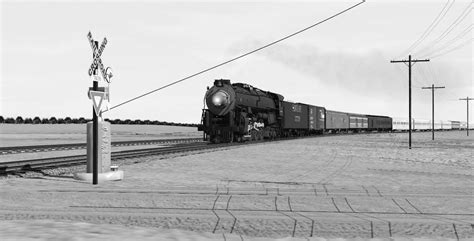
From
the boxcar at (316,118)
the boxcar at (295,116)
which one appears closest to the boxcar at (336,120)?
the boxcar at (316,118)

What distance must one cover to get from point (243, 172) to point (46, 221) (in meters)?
9.67

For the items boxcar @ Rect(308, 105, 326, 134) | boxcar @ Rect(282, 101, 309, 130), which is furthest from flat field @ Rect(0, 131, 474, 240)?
boxcar @ Rect(308, 105, 326, 134)

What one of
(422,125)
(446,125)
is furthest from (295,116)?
(446,125)

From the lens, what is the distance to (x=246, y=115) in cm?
4000

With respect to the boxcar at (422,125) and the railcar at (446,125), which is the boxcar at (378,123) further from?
the railcar at (446,125)

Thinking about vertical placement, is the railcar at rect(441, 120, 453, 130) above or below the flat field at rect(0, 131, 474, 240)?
above

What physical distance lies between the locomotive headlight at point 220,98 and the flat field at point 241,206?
20334mm

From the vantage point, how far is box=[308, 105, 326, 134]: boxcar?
67.4 meters

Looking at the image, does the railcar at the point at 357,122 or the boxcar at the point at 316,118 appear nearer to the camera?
the boxcar at the point at 316,118

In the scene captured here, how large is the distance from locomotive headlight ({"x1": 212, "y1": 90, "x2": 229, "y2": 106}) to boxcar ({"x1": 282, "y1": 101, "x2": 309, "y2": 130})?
51.6ft

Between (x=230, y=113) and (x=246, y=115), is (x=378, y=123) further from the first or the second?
(x=230, y=113)

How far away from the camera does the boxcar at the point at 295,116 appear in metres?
53.3

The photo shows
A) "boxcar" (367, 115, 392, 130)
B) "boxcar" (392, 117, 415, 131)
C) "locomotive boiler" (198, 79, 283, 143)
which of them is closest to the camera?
"locomotive boiler" (198, 79, 283, 143)

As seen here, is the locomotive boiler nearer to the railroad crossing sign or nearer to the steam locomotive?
the steam locomotive
